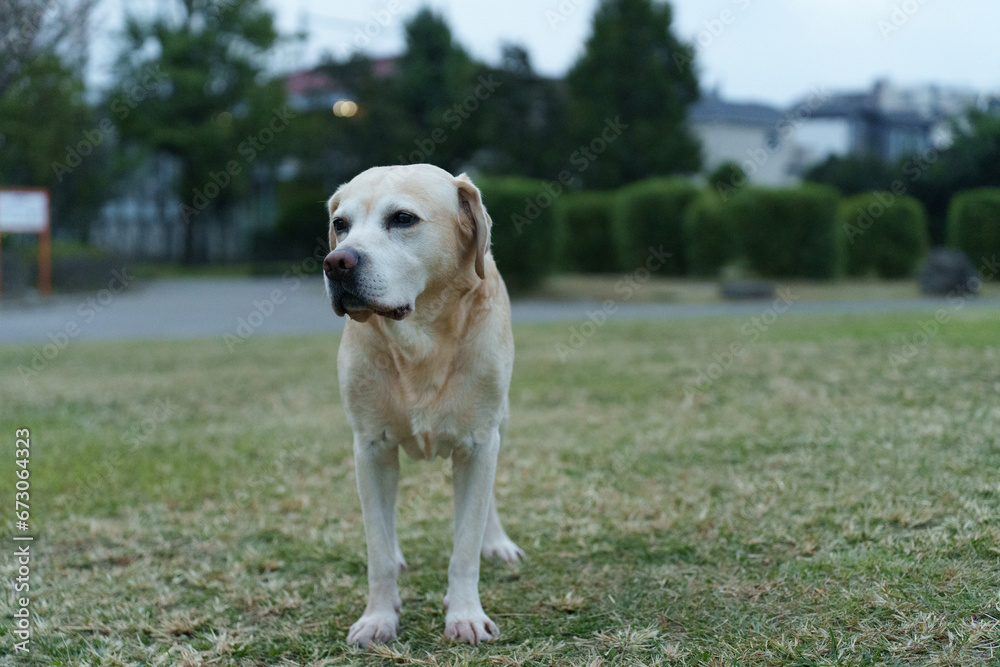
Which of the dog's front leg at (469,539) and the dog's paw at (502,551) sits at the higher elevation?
the dog's front leg at (469,539)

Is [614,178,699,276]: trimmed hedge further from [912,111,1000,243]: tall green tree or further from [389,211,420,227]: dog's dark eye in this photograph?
[389,211,420,227]: dog's dark eye

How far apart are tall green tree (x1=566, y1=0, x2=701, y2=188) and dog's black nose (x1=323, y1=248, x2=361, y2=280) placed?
29.4 meters

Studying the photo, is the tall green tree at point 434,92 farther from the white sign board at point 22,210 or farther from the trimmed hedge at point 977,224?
the trimmed hedge at point 977,224

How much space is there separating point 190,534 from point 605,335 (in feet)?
26.3

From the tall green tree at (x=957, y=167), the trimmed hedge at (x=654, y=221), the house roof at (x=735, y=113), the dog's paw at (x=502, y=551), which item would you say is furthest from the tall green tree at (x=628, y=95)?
the dog's paw at (x=502, y=551)

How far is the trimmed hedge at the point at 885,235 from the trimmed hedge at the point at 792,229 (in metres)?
1.78

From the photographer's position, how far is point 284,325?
14828 mm

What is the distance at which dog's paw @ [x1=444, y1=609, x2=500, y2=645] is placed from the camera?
3.12m

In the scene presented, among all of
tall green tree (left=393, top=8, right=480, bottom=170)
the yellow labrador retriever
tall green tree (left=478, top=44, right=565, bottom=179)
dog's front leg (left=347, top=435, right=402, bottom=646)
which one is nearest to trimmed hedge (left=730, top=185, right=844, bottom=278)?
tall green tree (left=478, top=44, right=565, bottom=179)

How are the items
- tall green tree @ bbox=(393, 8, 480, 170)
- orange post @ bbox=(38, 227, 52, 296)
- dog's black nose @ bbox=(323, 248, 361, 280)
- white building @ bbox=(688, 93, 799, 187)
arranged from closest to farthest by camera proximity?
1. dog's black nose @ bbox=(323, 248, 361, 280)
2. orange post @ bbox=(38, 227, 52, 296)
3. tall green tree @ bbox=(393, 8, 480, 170)
4. white building @ bbox=(688, 93, 799, 187)

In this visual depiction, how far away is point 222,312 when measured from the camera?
56.3ft

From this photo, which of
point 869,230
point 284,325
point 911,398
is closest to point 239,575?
point 911,398

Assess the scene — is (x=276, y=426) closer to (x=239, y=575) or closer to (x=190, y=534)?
(x=190, y=534)

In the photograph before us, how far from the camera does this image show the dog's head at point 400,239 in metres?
2.84
